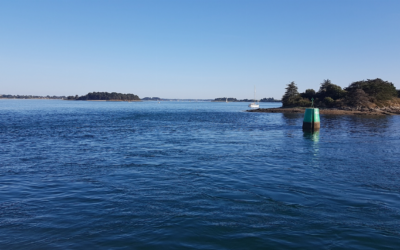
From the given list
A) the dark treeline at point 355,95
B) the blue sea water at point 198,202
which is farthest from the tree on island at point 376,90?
the blue sea water at point 198,202

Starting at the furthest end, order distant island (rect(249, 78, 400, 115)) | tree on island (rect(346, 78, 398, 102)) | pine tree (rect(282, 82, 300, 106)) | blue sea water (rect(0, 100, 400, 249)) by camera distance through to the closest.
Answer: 1. pine tree (rect(282, 82, 300, 106))
2. tree on island (rect(346, 78, 398, 102))
3. distant island (rect(249, 78, 400, 115))
4. blue sea water (rect(0, 100, 400, 249))

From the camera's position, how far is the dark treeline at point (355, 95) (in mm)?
90000

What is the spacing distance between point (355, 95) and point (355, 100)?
1907 mm

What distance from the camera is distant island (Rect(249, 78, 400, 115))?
87062 millimetres

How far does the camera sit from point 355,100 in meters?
89.6

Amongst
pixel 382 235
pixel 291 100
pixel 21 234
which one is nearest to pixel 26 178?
pixel 21 234

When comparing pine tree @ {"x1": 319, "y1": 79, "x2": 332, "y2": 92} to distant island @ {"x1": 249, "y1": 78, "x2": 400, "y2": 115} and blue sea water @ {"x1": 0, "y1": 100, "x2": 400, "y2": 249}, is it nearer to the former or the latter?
distant island @ {"x1": 249, "y1": 78, "x2": 400, "y2": 115}

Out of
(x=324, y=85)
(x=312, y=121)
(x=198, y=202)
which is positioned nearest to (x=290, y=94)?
(x=324, y=85)

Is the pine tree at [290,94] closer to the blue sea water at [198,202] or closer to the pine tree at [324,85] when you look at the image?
the pine tree at [324,85]

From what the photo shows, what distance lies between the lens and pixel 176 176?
14281 millimetres

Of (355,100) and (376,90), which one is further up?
(376,90)


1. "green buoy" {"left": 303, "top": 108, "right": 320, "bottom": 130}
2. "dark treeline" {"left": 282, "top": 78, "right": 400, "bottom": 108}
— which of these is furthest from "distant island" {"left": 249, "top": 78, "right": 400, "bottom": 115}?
"green buoy" {"left": 303, "top": 108, "right": 320, "bottom": 130}

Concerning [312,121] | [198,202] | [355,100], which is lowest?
[198,202]

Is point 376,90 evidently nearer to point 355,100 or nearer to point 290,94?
point 355,100
